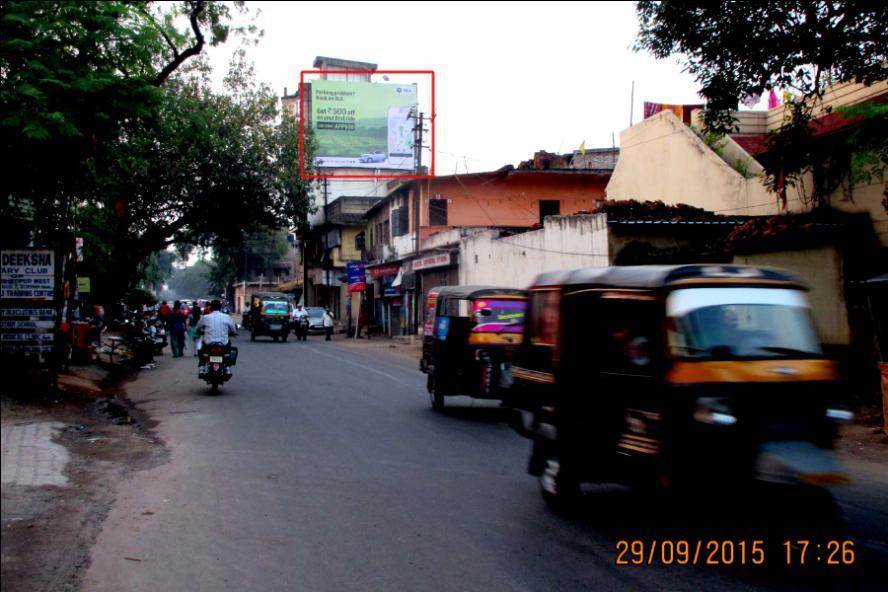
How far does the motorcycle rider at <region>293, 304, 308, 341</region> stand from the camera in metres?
39.5

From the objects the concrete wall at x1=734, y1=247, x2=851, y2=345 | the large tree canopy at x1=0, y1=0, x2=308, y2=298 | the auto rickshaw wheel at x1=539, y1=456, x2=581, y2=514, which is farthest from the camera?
the concrete wall at x1=734, y1=247, x2=851, y2=345

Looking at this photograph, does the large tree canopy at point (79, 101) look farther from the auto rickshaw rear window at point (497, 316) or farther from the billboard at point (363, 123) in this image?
the billboard at point (363, 123)

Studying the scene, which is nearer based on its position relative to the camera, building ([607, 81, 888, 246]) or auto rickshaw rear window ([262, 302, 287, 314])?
building ([607, 81, 888, 246])

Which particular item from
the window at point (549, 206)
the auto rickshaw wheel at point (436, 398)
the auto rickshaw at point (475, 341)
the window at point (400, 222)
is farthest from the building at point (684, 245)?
the window at point (400, 222)

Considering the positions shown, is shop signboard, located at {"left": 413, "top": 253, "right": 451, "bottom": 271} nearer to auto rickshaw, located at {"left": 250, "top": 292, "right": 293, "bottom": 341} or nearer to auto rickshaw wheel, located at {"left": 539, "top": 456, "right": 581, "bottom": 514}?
auto rickshaw, located at {"left": 250, "top": 292, "right": 293, "bottom": 341}

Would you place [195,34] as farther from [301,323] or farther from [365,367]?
[301,323]

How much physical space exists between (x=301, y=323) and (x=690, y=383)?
35.2 meters

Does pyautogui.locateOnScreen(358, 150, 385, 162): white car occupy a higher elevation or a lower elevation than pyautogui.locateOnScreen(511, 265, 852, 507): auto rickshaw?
higher

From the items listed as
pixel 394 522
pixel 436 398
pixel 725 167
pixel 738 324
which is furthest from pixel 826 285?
pixel 394 522

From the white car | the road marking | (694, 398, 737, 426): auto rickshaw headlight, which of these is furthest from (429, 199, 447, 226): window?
(694, 398, 737, 426): auto rickshaw headlight

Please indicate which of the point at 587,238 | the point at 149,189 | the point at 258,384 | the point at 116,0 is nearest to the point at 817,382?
the point at 116,0

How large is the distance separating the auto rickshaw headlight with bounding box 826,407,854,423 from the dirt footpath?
5218mm

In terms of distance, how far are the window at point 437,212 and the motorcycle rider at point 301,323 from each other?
8.16 meters
